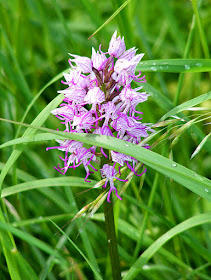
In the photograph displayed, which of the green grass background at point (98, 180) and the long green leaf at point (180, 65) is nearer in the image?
the green grass background at point (98, 180)

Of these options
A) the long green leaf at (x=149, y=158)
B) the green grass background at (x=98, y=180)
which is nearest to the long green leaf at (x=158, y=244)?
the green grass background at (x=98, y=180)

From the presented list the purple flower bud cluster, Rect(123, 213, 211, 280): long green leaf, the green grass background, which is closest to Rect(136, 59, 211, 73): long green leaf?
the green grass background

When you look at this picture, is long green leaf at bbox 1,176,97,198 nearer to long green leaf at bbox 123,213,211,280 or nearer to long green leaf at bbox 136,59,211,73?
long green leaf at bbox 123,213,211,280

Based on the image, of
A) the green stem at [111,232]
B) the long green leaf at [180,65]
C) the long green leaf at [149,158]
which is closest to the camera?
the long green leaf at [149,158]

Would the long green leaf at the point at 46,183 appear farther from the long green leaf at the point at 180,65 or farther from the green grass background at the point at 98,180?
the long green leaf at the point at 180,65

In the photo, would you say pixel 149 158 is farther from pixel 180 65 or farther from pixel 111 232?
pixel 180 65

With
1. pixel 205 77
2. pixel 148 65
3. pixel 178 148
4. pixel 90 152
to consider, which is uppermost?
pixel 205 77

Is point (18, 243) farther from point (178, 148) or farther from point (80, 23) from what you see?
point (80, 23)

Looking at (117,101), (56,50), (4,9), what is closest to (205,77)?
(56,50)
